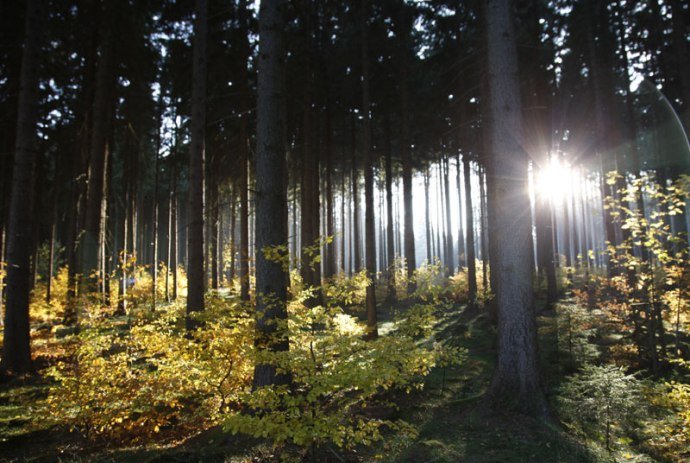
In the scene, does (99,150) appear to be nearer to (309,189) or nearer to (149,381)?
(309,189)

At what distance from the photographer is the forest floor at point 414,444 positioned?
4680 millimetres

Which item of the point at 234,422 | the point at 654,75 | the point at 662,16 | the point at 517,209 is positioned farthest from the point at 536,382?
the point at 654,75

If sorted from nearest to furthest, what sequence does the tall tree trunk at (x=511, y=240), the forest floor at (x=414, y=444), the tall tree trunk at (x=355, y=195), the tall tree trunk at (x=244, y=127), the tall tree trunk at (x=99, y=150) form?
1. the forest floor at (x=414, y=444)
2. the tall tree trunk at (x=511, y=240)
3. the tall tree trunk at (x=99, y=150)
4. the tall tree trunk at (x=244, y=127)
5. the tall tree trunk at (x=355, y=195)

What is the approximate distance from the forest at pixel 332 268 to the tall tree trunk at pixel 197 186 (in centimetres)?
6

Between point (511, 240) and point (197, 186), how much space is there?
726 centimetres

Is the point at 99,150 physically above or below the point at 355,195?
above

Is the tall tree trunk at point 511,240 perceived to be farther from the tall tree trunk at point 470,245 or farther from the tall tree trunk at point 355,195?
the tall tree trunk at point 355,195

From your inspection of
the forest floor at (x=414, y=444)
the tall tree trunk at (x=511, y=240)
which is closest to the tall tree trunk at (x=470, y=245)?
the forest floor at (x=414, y=444)

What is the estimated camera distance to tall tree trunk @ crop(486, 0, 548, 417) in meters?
5.77

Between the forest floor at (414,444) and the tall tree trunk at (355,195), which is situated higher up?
the tall tree trunk at (355,195)

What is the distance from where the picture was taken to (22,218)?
27.3 ft

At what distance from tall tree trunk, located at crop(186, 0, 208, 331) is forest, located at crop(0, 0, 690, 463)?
0.18 ft

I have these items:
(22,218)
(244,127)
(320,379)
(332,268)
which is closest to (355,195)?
(332,268)

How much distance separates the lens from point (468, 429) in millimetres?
5531
